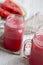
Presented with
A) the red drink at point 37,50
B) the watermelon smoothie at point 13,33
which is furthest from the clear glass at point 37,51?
the watermelon smoothie at point 13,33

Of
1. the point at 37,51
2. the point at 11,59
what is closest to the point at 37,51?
the point at 37,51

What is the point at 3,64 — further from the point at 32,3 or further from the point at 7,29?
the point at 32,3

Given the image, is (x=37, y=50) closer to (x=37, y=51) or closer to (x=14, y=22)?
(x=37, y=51)

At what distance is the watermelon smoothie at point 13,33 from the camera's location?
2.73 ft

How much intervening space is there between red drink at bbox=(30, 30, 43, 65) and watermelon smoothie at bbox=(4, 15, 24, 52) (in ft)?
0.36

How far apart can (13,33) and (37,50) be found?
150 millimetres

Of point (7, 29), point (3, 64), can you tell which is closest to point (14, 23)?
point (7, 29)

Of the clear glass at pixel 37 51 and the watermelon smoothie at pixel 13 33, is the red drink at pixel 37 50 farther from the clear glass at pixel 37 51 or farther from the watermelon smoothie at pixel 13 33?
the watermelon smoothie at pixel 13 33

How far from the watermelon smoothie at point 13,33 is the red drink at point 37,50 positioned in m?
0.11

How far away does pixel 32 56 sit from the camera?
0.74 m

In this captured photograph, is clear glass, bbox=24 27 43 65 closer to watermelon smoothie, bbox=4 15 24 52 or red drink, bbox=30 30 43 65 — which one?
red drink, bbox=30 30 43 65

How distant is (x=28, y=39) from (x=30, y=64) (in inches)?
5.1

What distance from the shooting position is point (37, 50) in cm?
72

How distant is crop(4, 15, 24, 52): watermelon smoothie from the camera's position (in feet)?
2.73
